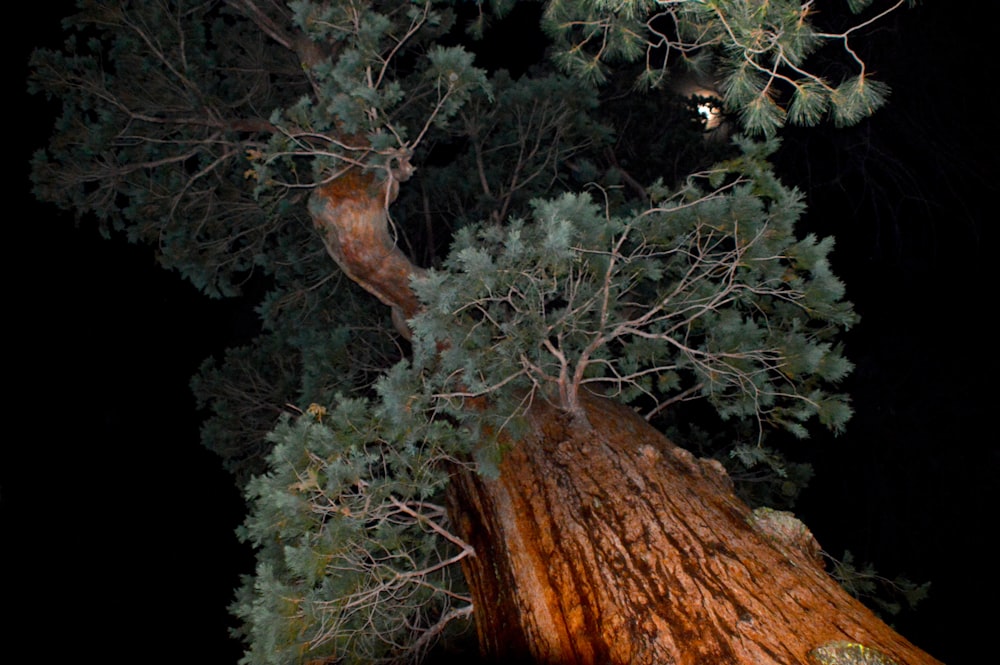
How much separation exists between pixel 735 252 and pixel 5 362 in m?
5.51

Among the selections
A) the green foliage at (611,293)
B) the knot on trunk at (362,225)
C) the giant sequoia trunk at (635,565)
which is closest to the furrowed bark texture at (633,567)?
the giant sequoia trunk at (635,565)

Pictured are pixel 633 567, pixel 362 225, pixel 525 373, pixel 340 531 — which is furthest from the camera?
pixel 362 225

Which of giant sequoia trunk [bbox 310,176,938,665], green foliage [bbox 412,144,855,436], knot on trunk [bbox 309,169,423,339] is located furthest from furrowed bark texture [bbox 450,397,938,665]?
knot on trunk [bbox 309,169,423,339]

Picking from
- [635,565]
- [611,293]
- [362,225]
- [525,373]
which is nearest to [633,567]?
[635,565]

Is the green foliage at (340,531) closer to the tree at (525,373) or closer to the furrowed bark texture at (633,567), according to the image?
the tree at (525,373)

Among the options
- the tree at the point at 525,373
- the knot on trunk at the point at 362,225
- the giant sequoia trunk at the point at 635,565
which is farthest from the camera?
the knot on trunk at the point at 362,225

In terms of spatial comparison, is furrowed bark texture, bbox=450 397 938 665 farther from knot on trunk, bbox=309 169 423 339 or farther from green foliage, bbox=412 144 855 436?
knot on trunk, bbox=309 169 423 339

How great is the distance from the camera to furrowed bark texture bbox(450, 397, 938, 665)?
1.50 meters

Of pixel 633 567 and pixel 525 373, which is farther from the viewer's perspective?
pixel 525 373

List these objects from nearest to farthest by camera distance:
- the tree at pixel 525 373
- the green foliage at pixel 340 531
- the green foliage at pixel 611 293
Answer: the tree at pixel 525 373, the green foliage at pixel 340 531, the green foliage at pixel 611 293

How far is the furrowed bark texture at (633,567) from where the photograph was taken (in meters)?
1.50

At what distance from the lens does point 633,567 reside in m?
1.73

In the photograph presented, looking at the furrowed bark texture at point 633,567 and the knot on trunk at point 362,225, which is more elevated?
the knot on trunk at point 362,225

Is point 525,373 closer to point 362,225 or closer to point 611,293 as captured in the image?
point 611,293
